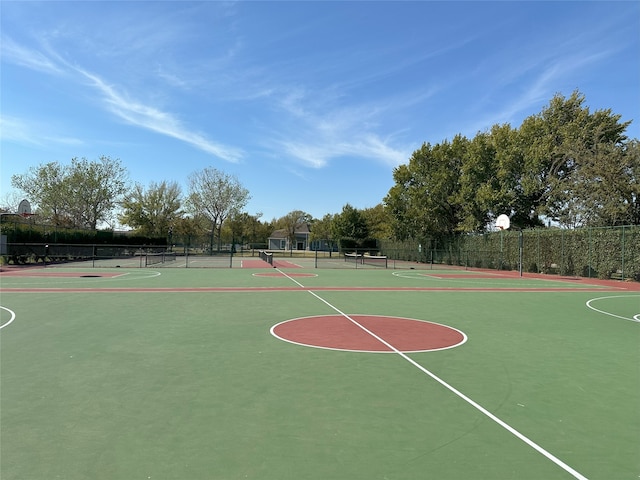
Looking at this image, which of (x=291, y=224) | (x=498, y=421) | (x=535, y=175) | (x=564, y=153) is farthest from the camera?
(x=291, y=224)

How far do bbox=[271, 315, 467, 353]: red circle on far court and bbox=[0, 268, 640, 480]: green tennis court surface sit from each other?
6 centimetres

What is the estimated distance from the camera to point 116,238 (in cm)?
5131

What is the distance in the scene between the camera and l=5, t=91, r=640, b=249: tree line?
29.7 meters

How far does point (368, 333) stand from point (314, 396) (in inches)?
152

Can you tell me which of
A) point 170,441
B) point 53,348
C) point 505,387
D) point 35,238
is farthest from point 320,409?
point 35,238

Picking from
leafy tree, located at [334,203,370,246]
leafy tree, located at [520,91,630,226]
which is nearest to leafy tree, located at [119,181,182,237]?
leafy tree, located at [334,203,370,246]

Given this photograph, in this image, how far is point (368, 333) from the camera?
8734mm

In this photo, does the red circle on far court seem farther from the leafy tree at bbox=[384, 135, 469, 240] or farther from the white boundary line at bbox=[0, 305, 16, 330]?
the leafy tree at bbox=[384, 135, 469, 240]

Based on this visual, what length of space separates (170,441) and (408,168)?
46030 mm

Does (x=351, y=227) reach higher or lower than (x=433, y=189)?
lower

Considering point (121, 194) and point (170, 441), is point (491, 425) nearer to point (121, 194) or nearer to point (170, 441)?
point (170, 441)

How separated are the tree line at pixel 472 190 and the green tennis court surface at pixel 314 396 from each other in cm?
2310

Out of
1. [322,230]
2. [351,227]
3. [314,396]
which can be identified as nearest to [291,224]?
[322,230]

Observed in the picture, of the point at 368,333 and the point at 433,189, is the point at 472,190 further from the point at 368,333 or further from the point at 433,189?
the point at 368,333
